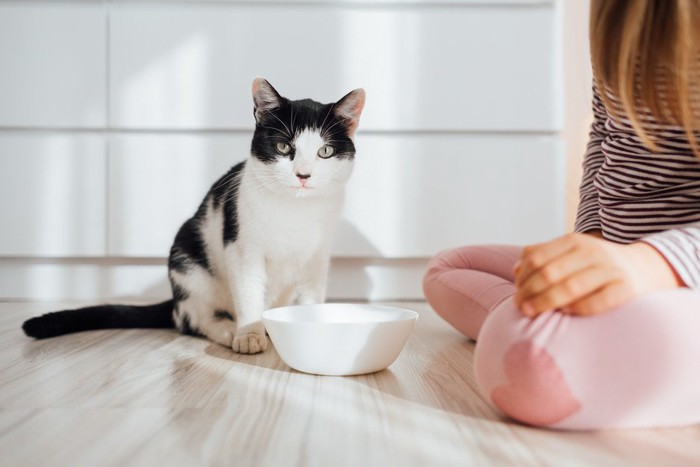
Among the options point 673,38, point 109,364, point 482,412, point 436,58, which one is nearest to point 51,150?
point 109,364

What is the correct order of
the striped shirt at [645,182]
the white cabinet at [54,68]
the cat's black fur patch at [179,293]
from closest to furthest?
1. the striped shirt at [645,182]
2. the cat's black fur patch at [179,293]
3. the white cabinet at [54,68]

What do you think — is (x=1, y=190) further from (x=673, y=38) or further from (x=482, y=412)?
(x=673, y=38)

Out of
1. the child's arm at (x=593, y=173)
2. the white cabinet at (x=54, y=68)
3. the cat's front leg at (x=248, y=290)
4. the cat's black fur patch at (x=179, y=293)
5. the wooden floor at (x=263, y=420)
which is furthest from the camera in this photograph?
the white cabinet at (x=54, y=68)

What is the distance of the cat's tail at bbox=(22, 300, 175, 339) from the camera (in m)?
1.27

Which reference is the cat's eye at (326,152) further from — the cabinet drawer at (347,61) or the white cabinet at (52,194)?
the white cabinet at (52,194)

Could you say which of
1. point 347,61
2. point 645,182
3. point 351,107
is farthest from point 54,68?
point 645,182

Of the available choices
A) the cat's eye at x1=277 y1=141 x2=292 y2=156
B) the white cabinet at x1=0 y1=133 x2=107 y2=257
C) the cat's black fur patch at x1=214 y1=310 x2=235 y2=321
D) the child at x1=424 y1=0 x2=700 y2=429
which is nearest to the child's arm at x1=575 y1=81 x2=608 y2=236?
the child at x1=424 y1=0 x2=700 y2=429

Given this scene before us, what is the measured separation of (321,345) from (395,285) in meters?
1.03

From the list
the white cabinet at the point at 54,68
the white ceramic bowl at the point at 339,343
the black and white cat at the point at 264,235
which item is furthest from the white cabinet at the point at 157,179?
the white ceramic bowl at the point at 339,343

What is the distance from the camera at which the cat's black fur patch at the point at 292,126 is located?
1.23 meters

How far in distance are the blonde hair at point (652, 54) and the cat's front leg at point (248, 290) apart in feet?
2.32

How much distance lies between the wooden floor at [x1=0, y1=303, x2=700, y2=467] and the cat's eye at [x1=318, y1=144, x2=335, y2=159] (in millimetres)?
394

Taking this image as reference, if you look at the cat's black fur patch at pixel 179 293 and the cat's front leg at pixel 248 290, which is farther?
the cat's black fur patch at pixel 179 293

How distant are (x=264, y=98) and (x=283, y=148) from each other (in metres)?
0.11
